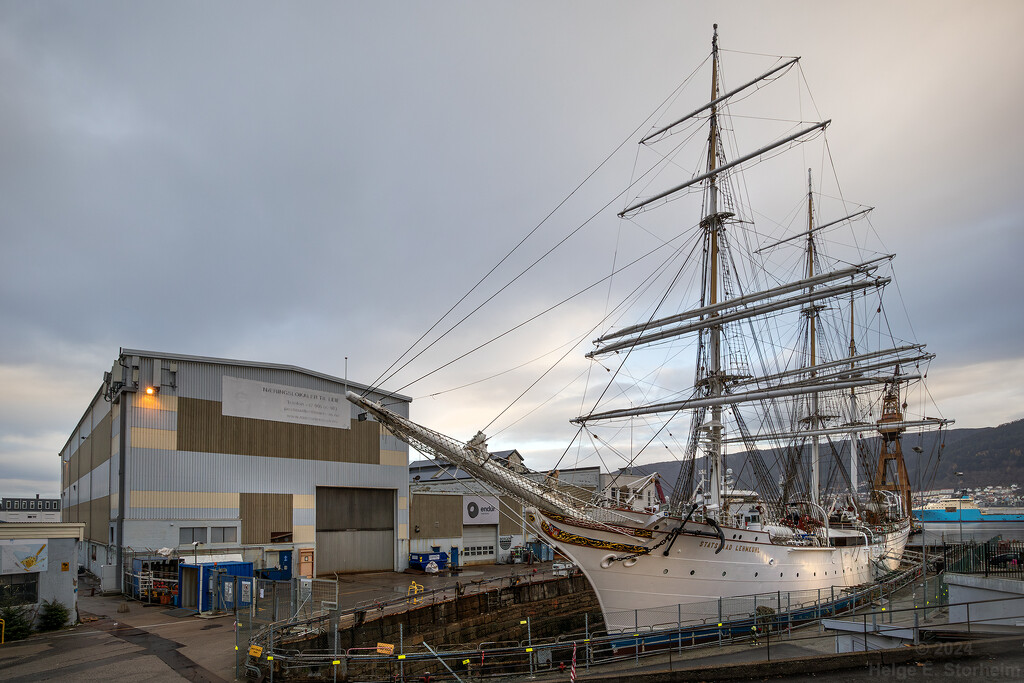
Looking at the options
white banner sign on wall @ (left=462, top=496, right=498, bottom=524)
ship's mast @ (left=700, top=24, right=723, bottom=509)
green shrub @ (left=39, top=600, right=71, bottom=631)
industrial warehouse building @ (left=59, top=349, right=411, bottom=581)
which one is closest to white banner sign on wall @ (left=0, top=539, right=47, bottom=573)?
green shrub @ (left=39, top=600, right=71, bottom=631)

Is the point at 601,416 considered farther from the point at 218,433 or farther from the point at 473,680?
the point at 218,433

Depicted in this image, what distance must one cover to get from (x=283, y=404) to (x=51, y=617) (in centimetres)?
1594

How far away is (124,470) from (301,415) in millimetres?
9002

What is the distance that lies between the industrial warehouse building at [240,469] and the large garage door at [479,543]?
557 centimetres

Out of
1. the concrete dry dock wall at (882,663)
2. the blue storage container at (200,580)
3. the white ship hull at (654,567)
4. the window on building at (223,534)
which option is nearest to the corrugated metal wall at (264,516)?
the window on building at (223,534)

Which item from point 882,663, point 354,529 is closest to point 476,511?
point 354,529

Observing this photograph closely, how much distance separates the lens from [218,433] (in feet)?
107

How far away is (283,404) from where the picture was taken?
1390 inches

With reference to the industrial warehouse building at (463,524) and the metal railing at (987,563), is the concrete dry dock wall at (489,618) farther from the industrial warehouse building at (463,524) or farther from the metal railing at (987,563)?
the metal railing at (987,563)

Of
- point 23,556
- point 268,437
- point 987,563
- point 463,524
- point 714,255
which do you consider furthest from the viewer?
point 463,524

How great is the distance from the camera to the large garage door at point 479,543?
4350cm

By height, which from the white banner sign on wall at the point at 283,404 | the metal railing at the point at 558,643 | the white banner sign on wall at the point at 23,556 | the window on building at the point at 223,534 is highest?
the white banner sign on wall at the point at 283,404

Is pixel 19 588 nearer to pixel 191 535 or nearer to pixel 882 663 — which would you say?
pixel 191 535

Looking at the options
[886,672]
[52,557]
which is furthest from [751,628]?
[52,557]
